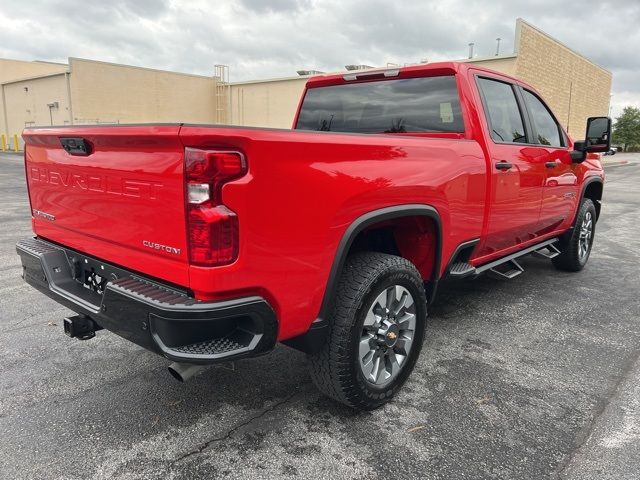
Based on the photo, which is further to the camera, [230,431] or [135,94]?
[135,94]

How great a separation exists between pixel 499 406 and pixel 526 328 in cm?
137

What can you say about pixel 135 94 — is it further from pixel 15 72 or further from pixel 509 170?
pixel 509 170

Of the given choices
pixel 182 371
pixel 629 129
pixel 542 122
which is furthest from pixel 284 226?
pixel 629 129

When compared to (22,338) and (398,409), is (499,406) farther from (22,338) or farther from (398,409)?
(22,338)

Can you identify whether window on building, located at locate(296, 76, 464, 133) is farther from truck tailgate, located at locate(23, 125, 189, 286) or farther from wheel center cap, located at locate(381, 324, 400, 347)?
truck tailgate, located at locate(23, 125, 189, 286)

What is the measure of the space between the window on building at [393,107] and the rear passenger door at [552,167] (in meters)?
1.11

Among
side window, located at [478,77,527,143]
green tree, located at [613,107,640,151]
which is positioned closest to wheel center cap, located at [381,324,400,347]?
side window, located at [478,77,527,143]

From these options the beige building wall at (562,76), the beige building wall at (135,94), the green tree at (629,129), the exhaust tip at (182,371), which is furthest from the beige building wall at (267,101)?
the green tree at (629,129)

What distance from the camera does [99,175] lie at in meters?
2.37

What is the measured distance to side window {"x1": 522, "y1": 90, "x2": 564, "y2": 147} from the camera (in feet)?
14.5

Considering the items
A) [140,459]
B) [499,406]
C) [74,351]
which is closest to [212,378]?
[140,459]

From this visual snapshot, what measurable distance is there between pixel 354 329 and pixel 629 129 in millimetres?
77125

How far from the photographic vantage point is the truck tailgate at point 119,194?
2.01 meters

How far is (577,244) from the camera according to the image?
18.1ft
